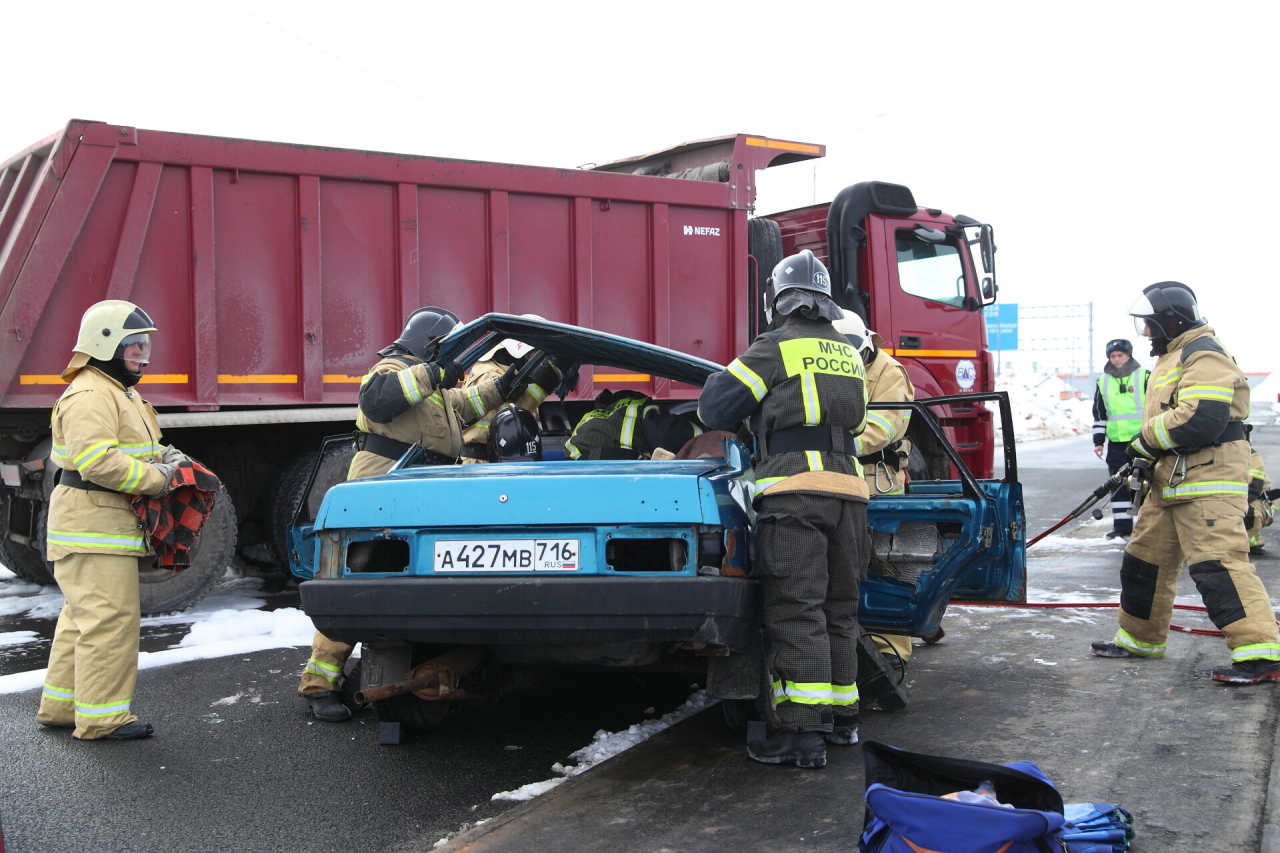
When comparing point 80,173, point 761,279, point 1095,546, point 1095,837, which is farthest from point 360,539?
point 1095,546

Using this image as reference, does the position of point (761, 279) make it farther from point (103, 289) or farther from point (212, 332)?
point (103, 289)

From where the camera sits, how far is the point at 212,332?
7.27 metres

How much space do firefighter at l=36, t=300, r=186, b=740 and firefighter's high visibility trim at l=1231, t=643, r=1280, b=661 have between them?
444cm

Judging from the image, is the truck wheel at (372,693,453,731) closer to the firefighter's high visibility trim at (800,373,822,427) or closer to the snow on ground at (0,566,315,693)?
the firefighter's high visibility trim at (800,373,822,427)

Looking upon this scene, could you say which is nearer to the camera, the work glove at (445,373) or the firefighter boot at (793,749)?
the firefighter boot at (793,749)

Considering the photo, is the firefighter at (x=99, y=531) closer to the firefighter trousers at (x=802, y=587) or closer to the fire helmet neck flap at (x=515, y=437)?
the fire helmet neck flap at (x=515, y=437)

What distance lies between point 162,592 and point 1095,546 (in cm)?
736

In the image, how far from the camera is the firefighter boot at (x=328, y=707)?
4.50m

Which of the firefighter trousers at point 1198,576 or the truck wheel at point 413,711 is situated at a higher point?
the firefighter trousers at point 1198,576

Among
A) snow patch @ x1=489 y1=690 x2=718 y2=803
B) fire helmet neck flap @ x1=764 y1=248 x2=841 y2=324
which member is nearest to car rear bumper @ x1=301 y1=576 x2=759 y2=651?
snow patch @ x1=489 y1=690 x2=718 y2=803

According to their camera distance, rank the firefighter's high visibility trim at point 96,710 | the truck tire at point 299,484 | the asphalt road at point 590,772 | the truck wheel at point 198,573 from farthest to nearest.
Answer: the truck tire at point 299,484 → the truck wheel at point 198,573 → the firefighter's high visibility trim at point 96,710 → the asphalt road at point 590,772

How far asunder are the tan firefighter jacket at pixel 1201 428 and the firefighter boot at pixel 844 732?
208 cm

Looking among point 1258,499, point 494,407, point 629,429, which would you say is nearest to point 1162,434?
point 629,429

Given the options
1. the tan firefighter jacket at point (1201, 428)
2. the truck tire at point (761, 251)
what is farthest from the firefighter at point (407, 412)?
the truck tire at point (761, 251)
